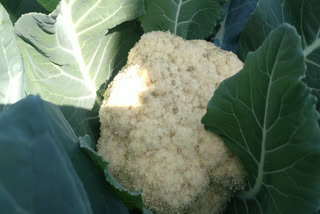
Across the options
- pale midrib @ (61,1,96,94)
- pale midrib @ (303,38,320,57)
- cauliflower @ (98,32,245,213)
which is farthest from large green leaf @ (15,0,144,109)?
pale midrib @ (303,38,320,57)

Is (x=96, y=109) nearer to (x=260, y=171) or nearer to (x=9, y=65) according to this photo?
(x=9, y=65)

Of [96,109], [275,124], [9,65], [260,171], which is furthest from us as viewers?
[96,109]

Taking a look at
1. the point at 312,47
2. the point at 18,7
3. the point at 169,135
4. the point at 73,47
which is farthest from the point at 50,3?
the point at 312,47

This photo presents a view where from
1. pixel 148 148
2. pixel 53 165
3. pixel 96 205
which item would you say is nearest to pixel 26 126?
pixel 53 165

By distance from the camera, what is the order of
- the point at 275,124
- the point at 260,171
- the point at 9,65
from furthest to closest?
the point at 9,65 < the point at 260,171 < the point at 275,124

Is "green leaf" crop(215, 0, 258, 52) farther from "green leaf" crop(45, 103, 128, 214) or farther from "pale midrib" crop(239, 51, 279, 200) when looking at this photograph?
"green leaf" crop(45, 103, 128, 214)
